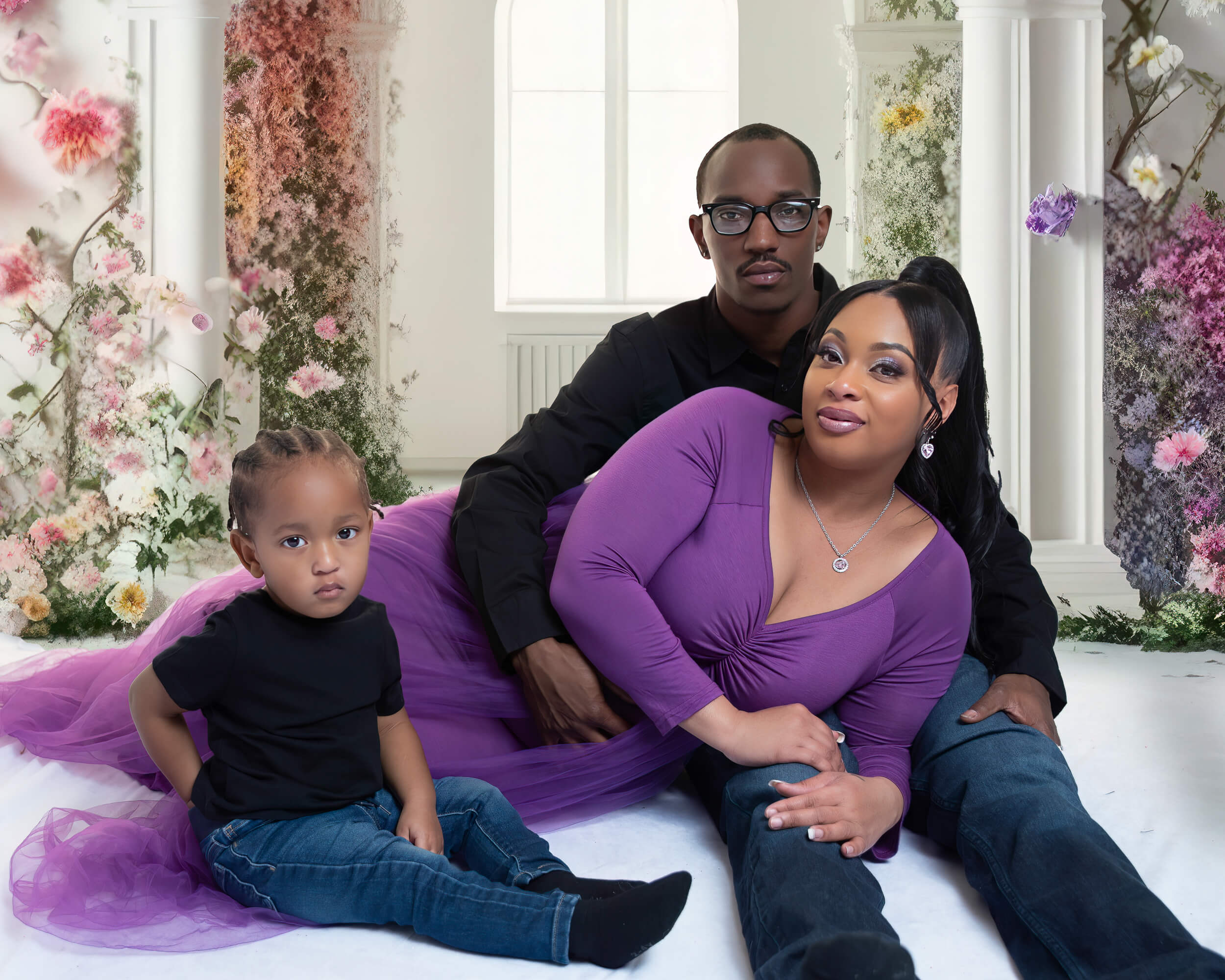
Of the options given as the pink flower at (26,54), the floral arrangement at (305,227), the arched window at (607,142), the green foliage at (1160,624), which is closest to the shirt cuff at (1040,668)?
the green foliage at (1160,624)

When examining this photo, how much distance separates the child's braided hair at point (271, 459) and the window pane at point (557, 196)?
4485 mm

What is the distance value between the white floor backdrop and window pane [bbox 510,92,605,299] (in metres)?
3.84

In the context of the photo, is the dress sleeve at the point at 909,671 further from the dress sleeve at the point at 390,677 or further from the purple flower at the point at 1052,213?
the purple flower at the point at 1052,213

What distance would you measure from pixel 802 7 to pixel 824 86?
52 centimetres

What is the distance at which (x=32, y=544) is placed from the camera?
11.5 ft

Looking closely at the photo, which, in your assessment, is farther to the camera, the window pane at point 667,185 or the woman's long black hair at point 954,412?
the window pane at point 667,185

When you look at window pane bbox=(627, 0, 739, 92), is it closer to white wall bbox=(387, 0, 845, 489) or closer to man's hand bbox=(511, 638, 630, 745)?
white wall bbox=(387, 0, 845, 489)

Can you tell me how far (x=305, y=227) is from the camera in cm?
389

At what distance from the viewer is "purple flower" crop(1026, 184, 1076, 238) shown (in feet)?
11.5

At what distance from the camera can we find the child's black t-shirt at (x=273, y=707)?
1427mm

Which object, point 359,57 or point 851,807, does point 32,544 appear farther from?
point 851,807

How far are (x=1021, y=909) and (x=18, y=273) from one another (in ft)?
10.8

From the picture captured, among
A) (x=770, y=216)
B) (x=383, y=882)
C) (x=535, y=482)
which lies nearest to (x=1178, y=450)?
(x=770, y=216)

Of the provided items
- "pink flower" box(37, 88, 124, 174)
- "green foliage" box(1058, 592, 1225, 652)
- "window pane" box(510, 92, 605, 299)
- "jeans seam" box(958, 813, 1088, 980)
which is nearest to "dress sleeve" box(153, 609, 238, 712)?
"jeans seam" box(958, 813, 1088, 980)
